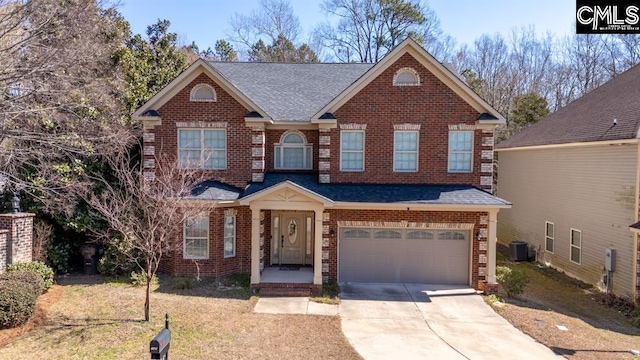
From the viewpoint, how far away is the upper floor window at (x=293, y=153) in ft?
51.7

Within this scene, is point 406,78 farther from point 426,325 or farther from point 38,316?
point 38,316

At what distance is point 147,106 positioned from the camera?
14.6 metres

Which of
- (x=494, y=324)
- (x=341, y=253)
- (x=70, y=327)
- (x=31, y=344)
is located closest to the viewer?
(x=31, y=344)

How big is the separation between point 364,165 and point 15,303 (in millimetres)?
10751

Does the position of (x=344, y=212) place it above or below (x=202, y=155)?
below

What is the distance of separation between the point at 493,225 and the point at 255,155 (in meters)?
8.48

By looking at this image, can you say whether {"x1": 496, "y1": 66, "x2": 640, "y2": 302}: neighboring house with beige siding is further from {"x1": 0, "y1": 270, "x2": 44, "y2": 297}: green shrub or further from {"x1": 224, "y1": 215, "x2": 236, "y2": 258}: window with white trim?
{"x1": 0, "y1": 270, "x2": 44, "y2": 297}: green shrub

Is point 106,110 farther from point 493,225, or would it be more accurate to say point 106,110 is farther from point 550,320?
point 550,320

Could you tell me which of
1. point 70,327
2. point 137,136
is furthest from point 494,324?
point 137,136

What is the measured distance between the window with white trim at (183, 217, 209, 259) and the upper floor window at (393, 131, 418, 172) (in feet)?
23.1

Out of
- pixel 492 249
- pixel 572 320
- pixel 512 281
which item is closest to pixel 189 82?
pixel 492 249

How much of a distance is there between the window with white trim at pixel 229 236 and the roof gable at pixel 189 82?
151 inches

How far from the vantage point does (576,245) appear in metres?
17.2

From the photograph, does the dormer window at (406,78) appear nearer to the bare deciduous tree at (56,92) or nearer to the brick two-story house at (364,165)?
the brick two-story house at (364,165)
